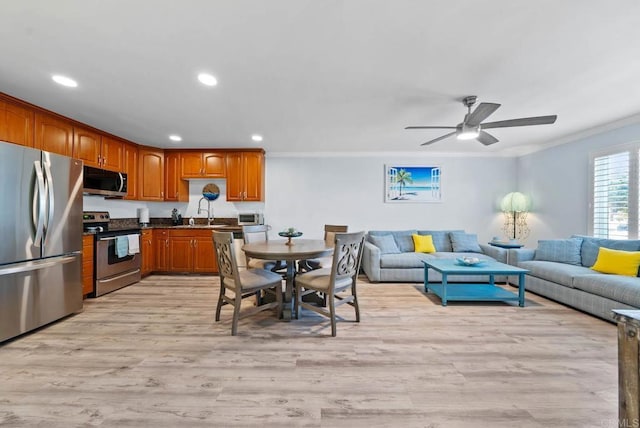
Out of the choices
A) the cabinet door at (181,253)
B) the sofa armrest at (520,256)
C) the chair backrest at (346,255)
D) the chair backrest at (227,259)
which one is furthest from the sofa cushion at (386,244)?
the cabinet door at (181,253)

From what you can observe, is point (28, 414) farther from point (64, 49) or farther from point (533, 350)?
point (533, 350)

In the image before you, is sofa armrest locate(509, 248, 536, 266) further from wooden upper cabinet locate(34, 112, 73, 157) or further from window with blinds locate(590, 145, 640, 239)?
wooden upper cabinet locate(34, 112, 73, 157)

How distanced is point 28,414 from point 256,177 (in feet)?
13.1

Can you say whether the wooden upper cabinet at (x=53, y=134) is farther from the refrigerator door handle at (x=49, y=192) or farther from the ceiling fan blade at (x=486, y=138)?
the ceiling fan blade at (x=486, y=138)

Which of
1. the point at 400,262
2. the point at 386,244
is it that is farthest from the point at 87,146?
the point at 400,262

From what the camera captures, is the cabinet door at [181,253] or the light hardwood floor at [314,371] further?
the cabinet door at [181,253]

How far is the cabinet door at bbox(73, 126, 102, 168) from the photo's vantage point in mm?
3564

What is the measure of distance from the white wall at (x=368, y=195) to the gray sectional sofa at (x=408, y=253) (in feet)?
1.28

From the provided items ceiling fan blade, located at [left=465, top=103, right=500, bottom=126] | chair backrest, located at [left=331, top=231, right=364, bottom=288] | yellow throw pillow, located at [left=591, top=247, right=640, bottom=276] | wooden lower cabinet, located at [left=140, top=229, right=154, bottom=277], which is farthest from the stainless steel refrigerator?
yellow throw pillow, located at [left=591, top=247, right=640, bottom=276]

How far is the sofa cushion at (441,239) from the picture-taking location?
5.01 m

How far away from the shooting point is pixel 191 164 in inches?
200

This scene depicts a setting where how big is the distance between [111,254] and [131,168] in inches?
65.2

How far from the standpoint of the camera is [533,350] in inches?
88.2

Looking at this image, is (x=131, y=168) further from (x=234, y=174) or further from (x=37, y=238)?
(x=37, y=238)
